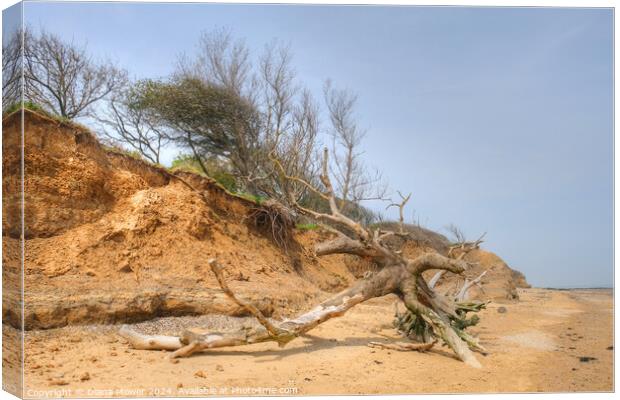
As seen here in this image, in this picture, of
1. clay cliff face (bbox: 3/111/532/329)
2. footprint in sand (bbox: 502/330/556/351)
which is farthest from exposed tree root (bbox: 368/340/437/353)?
clay cliff face (bbox: 3/111/532/329)

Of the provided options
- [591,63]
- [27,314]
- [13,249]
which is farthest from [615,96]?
[27,314]

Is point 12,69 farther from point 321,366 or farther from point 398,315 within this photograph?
point 398,315

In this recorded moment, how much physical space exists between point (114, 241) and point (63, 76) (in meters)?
2.26

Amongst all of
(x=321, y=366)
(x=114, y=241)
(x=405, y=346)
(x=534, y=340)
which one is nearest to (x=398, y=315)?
(x=405, y=346)

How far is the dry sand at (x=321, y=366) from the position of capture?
405cm

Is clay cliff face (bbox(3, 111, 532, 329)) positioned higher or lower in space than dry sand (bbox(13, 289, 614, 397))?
higher

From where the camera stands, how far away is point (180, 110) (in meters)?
9.70

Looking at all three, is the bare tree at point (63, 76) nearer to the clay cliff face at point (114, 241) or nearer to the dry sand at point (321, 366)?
the clay cliff face at point (114, 241)

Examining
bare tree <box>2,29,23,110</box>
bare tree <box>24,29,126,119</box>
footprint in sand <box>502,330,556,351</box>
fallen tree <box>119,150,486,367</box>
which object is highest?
bare tree <box>24,29,126,119</box>

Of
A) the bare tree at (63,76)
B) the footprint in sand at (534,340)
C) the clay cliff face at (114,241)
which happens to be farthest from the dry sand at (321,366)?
the bare tree at (63,76)

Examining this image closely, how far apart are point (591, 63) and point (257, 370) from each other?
4.42m

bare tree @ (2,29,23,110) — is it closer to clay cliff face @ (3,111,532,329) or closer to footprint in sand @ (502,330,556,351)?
clay cliff face @ (3,111,532,329)

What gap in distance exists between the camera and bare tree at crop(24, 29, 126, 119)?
5.03 metres

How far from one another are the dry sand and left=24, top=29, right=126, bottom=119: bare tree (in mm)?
2623
